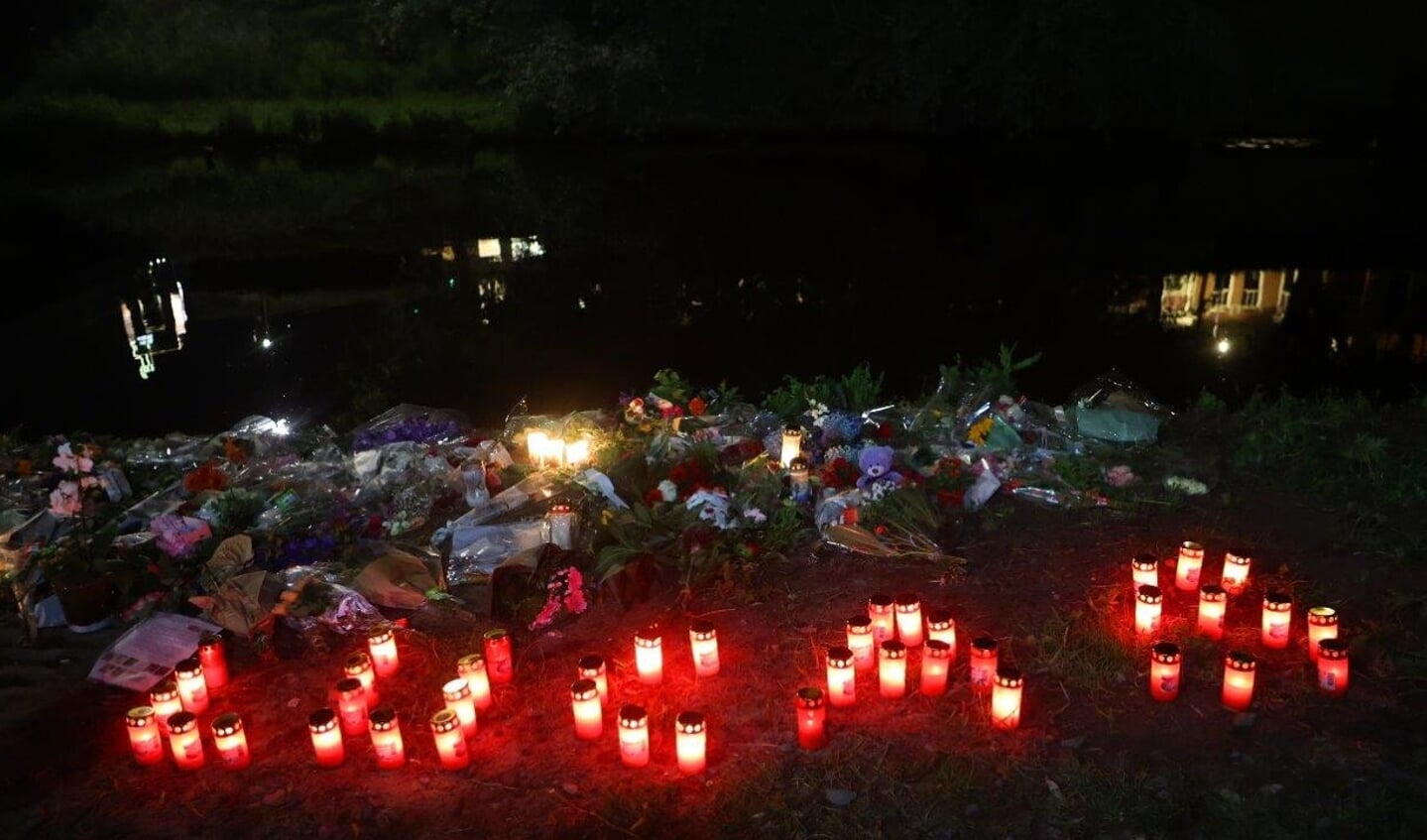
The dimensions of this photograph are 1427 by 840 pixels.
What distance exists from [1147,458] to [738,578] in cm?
251

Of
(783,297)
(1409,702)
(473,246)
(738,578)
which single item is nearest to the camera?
(1409,702)

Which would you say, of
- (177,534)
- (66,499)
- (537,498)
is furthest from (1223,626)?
(66,499)

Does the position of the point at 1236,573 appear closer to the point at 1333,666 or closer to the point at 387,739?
the point at 1333,666

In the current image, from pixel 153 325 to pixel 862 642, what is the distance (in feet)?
36.6

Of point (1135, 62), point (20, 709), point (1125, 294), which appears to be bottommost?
point (1125, 294)

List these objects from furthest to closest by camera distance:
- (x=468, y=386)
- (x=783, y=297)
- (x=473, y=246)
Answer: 1. (x=473, y=246)
2. (x=783, y=297)
3. (x=468, y=386)

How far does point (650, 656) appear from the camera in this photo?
4.00 m

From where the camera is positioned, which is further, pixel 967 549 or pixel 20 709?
pixel 967 549

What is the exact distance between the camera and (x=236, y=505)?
18.5 ft

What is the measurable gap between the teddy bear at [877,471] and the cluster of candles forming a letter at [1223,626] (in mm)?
1253

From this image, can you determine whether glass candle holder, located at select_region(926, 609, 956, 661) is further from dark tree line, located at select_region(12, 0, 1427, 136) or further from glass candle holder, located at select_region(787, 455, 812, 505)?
dark tree line, located at select_region(12, 0, 1427, 136)

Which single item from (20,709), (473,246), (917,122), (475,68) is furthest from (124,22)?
(20,709)

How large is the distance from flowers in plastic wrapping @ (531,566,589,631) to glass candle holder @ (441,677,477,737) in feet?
2.92

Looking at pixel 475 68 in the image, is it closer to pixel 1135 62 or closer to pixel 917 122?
pixel 917 122
